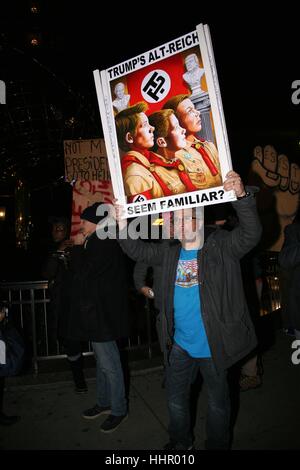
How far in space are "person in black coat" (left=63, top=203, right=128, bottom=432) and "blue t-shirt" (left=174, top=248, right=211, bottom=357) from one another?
920mm

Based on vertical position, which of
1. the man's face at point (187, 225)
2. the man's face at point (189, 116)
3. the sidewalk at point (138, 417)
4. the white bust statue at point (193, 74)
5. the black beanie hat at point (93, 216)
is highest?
the white bust statue at point (193, 74)

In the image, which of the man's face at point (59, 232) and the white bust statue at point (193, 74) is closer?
the white bust statue at point (193, 74)

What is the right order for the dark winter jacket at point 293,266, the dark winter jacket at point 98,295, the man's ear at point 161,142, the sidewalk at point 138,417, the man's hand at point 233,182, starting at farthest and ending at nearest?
the dark winter jacket at point 293,266 → the dark winter jacket at point 98,295 → the sidewalk at point 138,417 → the man's ear at point 161,142 → the man's hand at point 233,182

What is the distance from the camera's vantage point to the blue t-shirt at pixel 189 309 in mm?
2678

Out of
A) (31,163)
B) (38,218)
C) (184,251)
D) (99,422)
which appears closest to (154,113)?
(184,251)

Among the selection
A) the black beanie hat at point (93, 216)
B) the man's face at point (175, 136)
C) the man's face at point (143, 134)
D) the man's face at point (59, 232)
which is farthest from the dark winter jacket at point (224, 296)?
the man's face at point (59, 232)

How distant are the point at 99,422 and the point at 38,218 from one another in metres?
16.2

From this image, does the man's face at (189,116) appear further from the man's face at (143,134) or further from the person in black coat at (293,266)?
the person in black coat at (293,266)

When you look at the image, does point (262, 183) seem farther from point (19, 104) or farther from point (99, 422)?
point (19, 104)

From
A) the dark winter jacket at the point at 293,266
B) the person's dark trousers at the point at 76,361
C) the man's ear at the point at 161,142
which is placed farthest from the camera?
the person's dark trousers at the point at 76,361

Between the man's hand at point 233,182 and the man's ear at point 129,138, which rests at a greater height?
the man's ear at point 129,138

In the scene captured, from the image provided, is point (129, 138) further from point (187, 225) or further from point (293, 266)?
point (293, 266)

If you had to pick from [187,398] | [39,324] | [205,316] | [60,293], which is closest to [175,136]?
[205,316]

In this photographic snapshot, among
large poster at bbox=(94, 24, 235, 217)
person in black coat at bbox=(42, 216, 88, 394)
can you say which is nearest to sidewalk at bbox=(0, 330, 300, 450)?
person in black coat at bbox=(42, 216, 88, 394)
